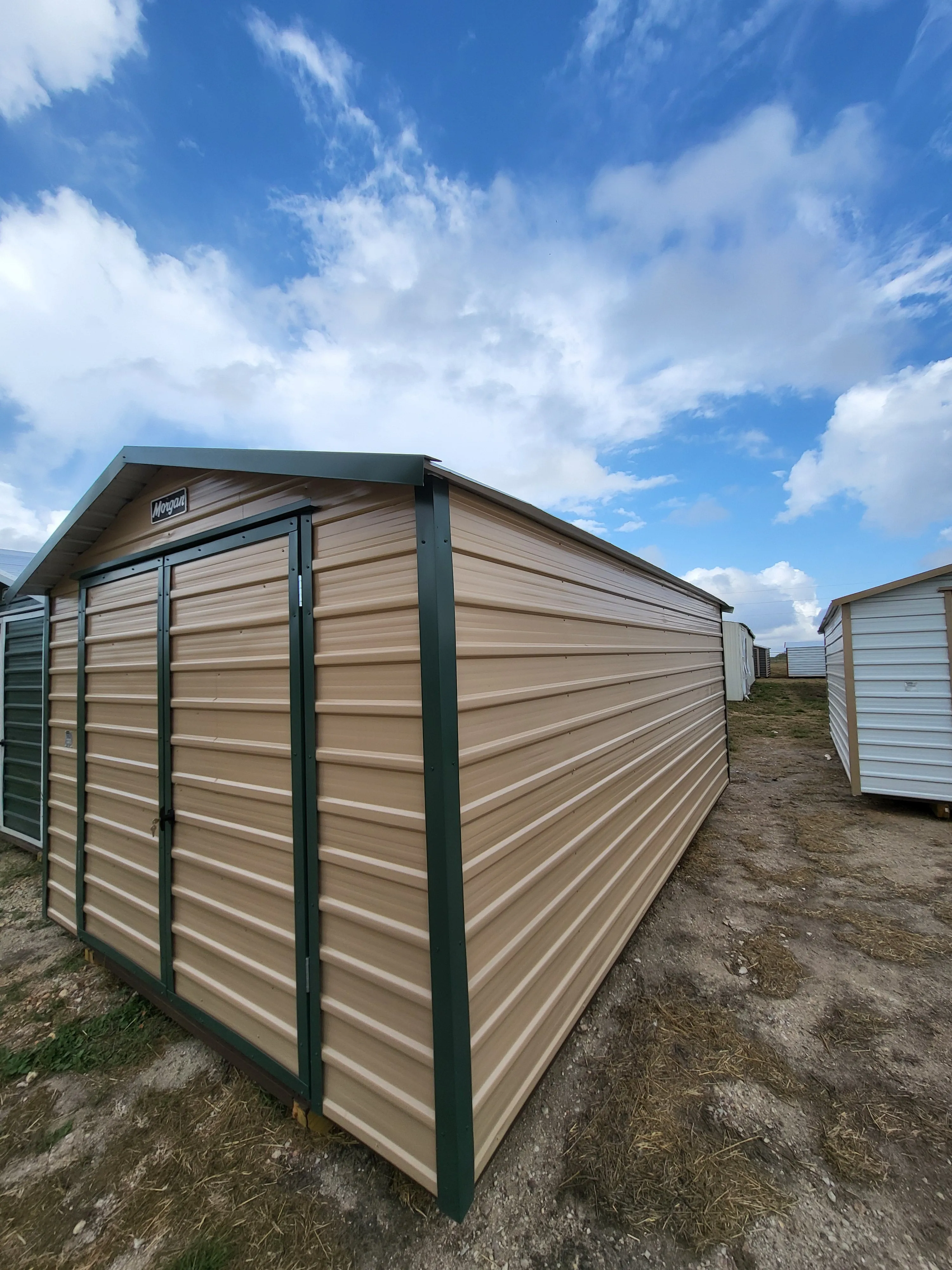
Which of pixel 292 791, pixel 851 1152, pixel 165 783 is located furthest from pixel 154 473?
pixel 851 1152

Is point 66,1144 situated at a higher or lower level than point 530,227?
lower

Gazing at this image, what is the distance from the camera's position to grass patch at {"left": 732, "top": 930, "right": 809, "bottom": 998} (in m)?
2.68

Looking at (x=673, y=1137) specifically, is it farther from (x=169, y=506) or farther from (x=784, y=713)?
(x=784, y=713)

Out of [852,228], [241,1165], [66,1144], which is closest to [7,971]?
[66,1144]

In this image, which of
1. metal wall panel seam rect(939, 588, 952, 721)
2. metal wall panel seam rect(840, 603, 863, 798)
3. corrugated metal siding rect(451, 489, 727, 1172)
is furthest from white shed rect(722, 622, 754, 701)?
corrugated metal siding rect(451, 489, 727, 1172)

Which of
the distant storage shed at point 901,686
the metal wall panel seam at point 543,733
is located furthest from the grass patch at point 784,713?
the metal wall panel seam at point 543,733

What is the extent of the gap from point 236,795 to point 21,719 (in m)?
5.00

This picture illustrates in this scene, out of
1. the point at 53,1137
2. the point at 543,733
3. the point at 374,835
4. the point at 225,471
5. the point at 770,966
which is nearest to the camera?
the point at 374,835

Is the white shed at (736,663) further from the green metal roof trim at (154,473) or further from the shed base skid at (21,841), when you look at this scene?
the shed base skid at (21,841)

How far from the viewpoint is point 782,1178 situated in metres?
1.68

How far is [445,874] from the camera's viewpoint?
4.88ft

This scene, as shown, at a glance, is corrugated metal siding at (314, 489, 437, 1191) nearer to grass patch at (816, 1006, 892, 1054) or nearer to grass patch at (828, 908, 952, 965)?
grass patch at (816, 1006, 892, 1054)

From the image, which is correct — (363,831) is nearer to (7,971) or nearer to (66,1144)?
(66,1144)

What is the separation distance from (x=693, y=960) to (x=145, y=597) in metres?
4.12
